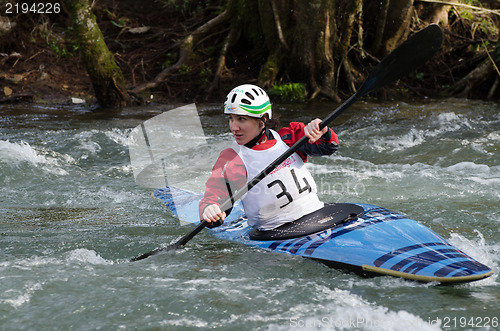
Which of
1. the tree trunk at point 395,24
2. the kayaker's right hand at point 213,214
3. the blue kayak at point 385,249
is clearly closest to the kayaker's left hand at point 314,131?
the blue kayak at point 385,249

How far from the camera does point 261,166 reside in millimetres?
3422

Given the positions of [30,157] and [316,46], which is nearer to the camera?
[30,157]

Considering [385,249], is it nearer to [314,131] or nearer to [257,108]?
[314,131]

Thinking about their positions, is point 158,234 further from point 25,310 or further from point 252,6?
point 252,6

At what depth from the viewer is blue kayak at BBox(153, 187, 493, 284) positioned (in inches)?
112

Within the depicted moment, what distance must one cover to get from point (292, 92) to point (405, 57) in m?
6.40

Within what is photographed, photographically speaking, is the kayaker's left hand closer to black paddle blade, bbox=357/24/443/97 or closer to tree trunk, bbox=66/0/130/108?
black paddle blade, bbox=357/24/443/97

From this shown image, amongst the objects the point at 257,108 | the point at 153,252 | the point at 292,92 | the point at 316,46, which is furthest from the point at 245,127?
the point at 292,92

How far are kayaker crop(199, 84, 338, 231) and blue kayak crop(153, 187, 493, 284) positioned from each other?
220mm

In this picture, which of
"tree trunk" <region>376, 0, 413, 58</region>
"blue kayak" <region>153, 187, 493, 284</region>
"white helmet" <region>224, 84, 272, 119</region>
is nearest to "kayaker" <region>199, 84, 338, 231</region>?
"white helmet" <region>224, 84, 272, 119</region>

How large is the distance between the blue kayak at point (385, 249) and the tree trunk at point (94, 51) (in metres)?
6.21

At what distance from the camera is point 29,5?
12141 millimetres

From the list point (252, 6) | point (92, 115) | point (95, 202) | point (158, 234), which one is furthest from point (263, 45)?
point (158, 234)

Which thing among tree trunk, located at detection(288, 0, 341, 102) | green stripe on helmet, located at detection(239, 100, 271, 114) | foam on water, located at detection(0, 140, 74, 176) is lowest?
foam on water, located at detection(0, 140, 74, 176)
